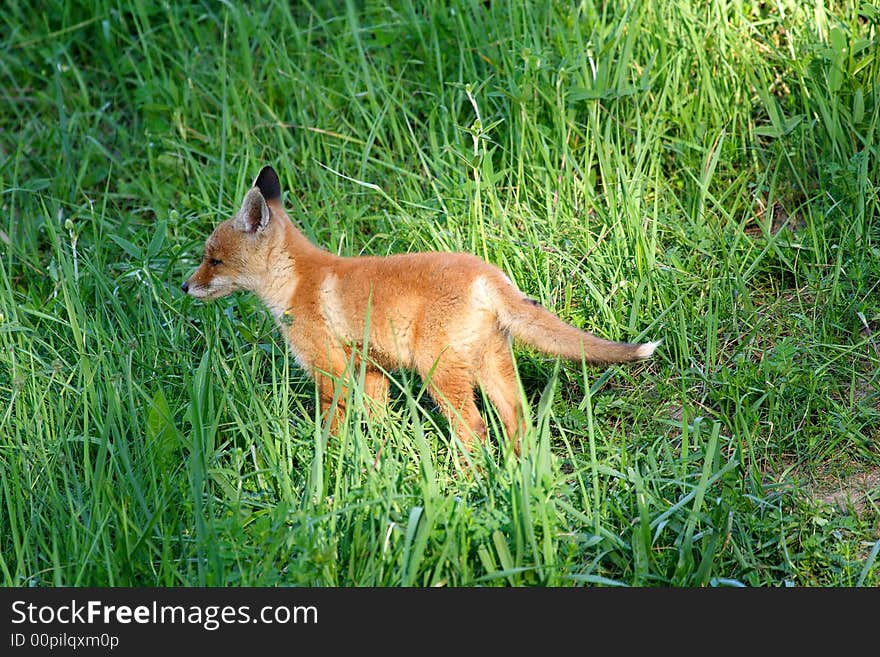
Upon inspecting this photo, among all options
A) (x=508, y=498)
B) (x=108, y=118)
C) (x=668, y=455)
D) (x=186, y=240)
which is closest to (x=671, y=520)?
(x=668, y=455)

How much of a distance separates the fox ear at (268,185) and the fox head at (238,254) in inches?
2.7

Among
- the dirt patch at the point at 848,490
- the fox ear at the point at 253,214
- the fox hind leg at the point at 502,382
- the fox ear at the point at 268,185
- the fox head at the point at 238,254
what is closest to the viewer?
the dirt patch at the point at 848,490

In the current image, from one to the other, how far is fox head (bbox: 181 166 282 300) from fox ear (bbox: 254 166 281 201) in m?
0.07

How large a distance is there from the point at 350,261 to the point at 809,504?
232 cm

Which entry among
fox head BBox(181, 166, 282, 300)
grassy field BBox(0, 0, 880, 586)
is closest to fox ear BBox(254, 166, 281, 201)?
fox head BBox(181, 166, 282, 300)

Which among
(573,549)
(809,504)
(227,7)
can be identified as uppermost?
(227,7)

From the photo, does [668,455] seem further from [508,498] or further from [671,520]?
[508,498]

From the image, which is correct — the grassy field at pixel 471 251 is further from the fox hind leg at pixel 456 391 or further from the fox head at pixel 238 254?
the fox head at pixel 238 254

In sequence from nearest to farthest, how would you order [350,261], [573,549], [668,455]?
[573,549]
[668,455]
[350,261]

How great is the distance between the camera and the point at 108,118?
24.0ft

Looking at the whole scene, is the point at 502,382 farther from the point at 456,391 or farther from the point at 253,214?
the point at 253,214

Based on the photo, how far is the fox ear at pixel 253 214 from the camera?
4992mm

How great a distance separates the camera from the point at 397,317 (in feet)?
15.1

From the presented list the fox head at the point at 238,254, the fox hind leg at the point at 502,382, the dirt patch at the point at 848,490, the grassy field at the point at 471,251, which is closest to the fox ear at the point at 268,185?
the fox head at the point at 238,254
